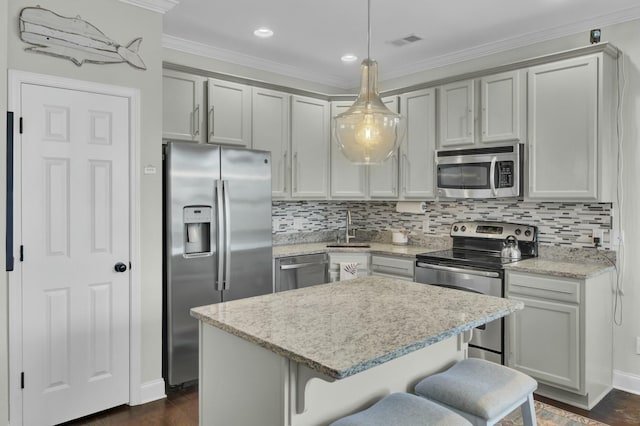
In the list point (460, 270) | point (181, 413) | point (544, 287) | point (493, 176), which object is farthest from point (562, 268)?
point (181, 413)

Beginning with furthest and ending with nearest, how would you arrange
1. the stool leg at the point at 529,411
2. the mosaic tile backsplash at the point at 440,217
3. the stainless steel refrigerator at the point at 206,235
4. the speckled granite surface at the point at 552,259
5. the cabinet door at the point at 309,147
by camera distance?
the cabinet door at the point at 309,147
the mosaic tile backsplash at the point at 440,217
the stainless steel refrigerator at the point at 206,235
the speckled granite surface at the point at 552,259
the stool leg at the point at 529,411

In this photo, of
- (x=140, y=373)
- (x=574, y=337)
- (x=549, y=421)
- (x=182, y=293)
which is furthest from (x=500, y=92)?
(x=140, y=373)

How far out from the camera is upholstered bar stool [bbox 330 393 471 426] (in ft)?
5.22

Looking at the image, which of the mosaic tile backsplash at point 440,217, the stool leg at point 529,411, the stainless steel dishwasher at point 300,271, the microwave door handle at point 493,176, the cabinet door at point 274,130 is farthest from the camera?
the cabinet door at point 274,130

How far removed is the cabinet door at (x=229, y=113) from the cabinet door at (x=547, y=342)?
250 centimetres

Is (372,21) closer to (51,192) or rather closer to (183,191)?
(183,191)

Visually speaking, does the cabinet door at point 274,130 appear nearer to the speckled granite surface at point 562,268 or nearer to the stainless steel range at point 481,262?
the stainless steel range at point 481,262

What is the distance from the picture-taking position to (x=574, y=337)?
3.00m

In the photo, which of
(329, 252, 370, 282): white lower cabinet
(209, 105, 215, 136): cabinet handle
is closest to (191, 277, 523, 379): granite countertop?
(329, 252, 370, 282): white lower cabinet

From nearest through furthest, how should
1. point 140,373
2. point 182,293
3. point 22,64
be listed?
point 22,64 → point 140,373 → point 182,293

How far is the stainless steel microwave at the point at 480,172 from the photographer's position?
11.6 ft

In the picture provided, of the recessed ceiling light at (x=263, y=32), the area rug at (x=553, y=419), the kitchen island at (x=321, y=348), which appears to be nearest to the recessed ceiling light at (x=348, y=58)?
the recessed ceiling light at (x=263, y=32)

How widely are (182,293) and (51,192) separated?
1081 millimetres

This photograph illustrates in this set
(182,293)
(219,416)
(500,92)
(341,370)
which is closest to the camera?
(341,370)
